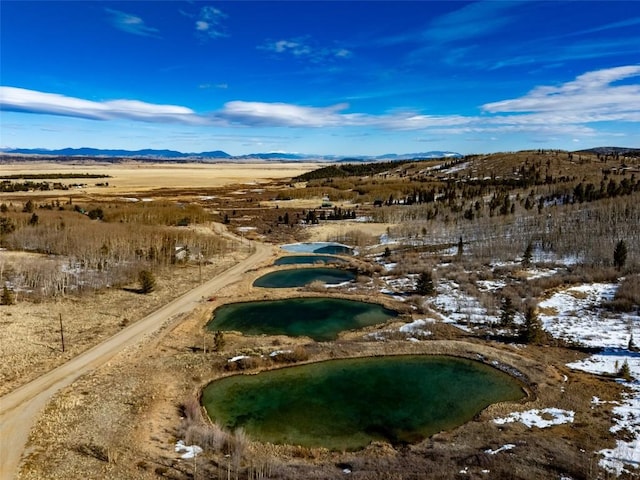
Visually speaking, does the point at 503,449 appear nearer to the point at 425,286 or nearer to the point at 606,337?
the point at 606,337

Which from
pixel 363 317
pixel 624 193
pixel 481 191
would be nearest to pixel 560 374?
pixel 363 317

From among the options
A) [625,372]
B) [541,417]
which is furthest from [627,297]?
[541,417]

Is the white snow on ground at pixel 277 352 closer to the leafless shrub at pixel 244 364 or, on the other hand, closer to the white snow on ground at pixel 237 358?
the leafless shrub at pixel 244 364

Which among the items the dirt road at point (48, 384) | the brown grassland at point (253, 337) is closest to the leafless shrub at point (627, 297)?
the brown grassland at point (253, 337)

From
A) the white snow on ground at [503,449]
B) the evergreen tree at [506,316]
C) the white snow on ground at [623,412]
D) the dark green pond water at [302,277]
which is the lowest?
the white snow on ground at [503,449]

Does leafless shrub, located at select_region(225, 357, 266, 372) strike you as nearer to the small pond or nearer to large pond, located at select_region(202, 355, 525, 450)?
large pond, located at select_region(202, 355, 525, 450)
